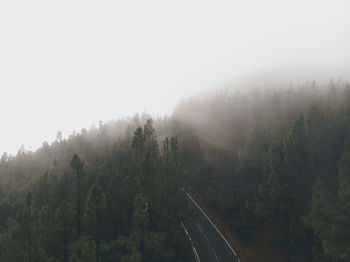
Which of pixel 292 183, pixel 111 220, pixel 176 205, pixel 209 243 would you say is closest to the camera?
pixel 111 220

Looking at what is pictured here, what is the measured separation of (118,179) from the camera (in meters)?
25.6

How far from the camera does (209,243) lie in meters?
32.3

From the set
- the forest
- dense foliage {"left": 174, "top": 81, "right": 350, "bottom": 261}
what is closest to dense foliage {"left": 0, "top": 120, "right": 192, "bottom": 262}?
the forest

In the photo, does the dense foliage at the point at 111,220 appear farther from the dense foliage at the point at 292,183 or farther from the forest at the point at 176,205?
the dense foliage at the point at 292,183

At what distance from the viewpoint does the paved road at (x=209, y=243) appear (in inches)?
1143

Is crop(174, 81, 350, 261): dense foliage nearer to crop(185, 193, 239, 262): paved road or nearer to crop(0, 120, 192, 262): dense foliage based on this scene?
crop(185, 193, 239, 262): paved road

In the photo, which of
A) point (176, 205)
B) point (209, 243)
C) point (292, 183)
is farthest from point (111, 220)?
point (292, 183)

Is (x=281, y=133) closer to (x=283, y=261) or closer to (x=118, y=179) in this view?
(x=283, y=261)

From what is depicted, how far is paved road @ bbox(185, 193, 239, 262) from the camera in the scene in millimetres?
29039

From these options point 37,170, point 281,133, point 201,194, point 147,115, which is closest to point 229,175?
point 201,194

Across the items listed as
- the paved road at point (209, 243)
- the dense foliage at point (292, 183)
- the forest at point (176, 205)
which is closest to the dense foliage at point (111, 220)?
the forest at point (176, 205)

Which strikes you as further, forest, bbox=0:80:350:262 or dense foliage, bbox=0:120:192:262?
forest, bbox=0:80:350:262

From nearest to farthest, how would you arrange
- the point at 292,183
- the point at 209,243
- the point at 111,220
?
1. the point at 111,220
2. the point at 292,183
3. the point at 209,243

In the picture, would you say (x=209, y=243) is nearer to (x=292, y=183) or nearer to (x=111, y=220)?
(x=292, y=183)
